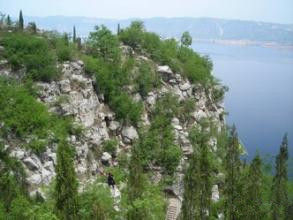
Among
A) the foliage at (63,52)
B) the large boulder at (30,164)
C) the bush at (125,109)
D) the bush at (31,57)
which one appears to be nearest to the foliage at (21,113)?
the large boulder at (30,164)

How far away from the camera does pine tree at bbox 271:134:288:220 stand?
34938 mm

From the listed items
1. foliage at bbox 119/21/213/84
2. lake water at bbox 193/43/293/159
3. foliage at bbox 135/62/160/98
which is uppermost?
foliage at bbox 119/21/213/84

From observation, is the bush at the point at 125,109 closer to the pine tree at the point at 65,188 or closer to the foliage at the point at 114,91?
the foliage at the point at 114,91

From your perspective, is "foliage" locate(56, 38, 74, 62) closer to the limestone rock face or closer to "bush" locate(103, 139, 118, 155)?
the limestone rock face

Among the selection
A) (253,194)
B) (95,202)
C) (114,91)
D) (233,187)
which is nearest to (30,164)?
(95,202)

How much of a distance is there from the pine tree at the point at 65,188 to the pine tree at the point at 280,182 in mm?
18267

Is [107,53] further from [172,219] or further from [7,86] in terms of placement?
[172,219]

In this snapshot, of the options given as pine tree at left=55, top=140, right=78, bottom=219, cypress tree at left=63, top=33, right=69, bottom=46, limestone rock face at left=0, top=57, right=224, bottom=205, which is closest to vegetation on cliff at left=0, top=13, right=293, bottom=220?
pine tree at left=55, top=140, right=78, bottom=219

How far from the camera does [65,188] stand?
23969 mm

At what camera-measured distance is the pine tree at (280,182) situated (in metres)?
34.9

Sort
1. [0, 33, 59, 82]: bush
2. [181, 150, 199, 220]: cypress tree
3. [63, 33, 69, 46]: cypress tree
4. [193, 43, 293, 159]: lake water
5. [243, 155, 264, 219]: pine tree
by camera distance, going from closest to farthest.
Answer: [243, 155, 264, 219]: pine tree → [181, 150, 199, 220]: cypress tree → [0, 33, 59, 82]: bush → [63, 33, 69, 46]: cypress tree → [193, 43, 293, 159]: lake water

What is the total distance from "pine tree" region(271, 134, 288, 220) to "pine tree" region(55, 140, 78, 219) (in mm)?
18267

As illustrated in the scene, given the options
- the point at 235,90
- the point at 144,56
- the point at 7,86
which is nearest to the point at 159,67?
the point at 144,56

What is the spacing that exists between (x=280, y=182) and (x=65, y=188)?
19490mm
